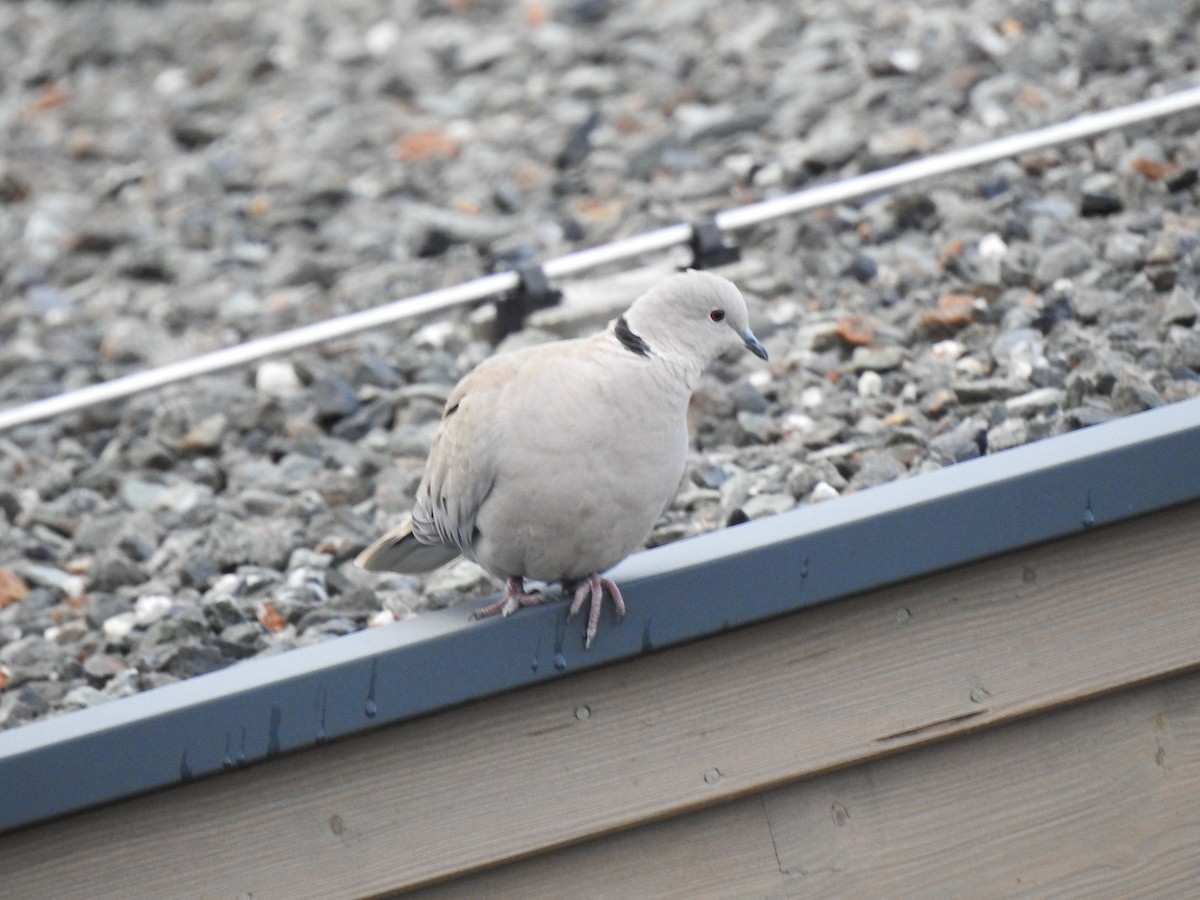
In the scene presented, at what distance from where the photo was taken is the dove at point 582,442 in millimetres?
2330

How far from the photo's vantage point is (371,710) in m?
2.00

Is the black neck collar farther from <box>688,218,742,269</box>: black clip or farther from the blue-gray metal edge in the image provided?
<box>688,218,742,269</box>: black clip

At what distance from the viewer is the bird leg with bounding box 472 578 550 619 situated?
2236 mm

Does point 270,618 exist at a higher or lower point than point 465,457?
lower

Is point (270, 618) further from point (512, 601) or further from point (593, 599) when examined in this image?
point (593, 599)

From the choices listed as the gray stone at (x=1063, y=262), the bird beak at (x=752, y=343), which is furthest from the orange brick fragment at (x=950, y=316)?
the bird beak at (x=752, y=343)

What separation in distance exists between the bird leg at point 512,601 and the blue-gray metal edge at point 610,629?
0.13m

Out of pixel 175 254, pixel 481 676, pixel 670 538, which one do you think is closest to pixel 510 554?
pixel 481 676

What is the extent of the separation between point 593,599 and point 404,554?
32.7 inches

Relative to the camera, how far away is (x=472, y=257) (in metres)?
5.16

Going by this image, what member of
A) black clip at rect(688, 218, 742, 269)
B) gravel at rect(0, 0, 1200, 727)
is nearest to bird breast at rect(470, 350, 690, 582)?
gravel at rect(0, 0, 1200, 727)

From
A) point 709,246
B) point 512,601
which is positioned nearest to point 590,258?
point 709,246

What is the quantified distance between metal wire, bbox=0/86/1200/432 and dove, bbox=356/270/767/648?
1.65m

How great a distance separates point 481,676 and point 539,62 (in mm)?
5328
